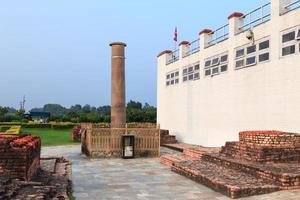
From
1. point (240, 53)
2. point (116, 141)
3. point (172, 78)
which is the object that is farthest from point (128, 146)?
point (172, 78)

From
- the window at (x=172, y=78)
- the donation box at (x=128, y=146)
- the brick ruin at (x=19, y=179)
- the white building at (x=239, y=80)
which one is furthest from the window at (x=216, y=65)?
the brick ruin at (x=19, y=179)

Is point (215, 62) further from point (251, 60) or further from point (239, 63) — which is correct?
point (251, 60)

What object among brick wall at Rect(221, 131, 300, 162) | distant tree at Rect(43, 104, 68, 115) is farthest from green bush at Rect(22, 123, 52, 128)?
distant tree at Rect(43, 104, 68, 115)

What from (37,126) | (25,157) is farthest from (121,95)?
(37,126)

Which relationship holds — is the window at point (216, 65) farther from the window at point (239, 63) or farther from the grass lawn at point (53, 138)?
the grass lawn at point (53, 138)

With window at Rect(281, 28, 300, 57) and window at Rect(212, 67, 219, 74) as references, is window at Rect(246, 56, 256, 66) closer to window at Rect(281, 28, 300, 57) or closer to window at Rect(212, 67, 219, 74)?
window at Rect(281, 28, 300, 57)

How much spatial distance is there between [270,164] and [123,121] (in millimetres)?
9876

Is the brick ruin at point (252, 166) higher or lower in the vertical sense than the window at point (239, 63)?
lower

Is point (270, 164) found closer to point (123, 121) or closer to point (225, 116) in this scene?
point (225, 116)

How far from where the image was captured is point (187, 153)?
17.9 m

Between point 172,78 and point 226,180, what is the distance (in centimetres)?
1767

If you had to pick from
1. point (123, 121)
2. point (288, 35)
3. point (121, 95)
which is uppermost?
point (288, 35)

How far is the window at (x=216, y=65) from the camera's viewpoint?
1948 cm

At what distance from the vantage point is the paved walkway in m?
9.91
